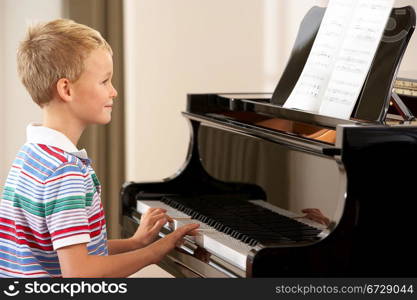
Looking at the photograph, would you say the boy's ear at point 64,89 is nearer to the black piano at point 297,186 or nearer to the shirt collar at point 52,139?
the shirt collar at point 52,139

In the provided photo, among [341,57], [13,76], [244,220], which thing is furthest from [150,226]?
[13,76]

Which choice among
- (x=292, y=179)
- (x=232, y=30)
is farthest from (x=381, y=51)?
(x=232, y=30)

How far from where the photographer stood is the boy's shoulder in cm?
204

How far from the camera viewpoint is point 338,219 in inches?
78.0

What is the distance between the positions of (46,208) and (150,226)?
1.63ft

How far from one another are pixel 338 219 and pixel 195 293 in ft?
1.44

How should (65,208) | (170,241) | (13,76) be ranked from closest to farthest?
(65,208), (170,241), (13,76)

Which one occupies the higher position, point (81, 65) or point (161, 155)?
point (81, 65)

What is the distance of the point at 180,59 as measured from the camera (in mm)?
4234

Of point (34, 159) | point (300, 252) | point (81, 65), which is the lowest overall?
point (300, 252)

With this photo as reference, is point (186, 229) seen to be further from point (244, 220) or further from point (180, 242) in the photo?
point (244, 220)

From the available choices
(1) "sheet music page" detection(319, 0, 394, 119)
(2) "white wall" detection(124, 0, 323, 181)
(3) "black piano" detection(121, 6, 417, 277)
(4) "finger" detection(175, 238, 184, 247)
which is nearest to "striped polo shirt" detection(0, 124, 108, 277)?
(4) "finger" detection(175, 238, 184, 247)

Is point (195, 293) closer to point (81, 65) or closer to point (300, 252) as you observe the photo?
point (300, 252)

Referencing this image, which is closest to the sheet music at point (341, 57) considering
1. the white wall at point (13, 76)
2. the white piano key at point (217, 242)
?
the white piano key at point (217, 242)
